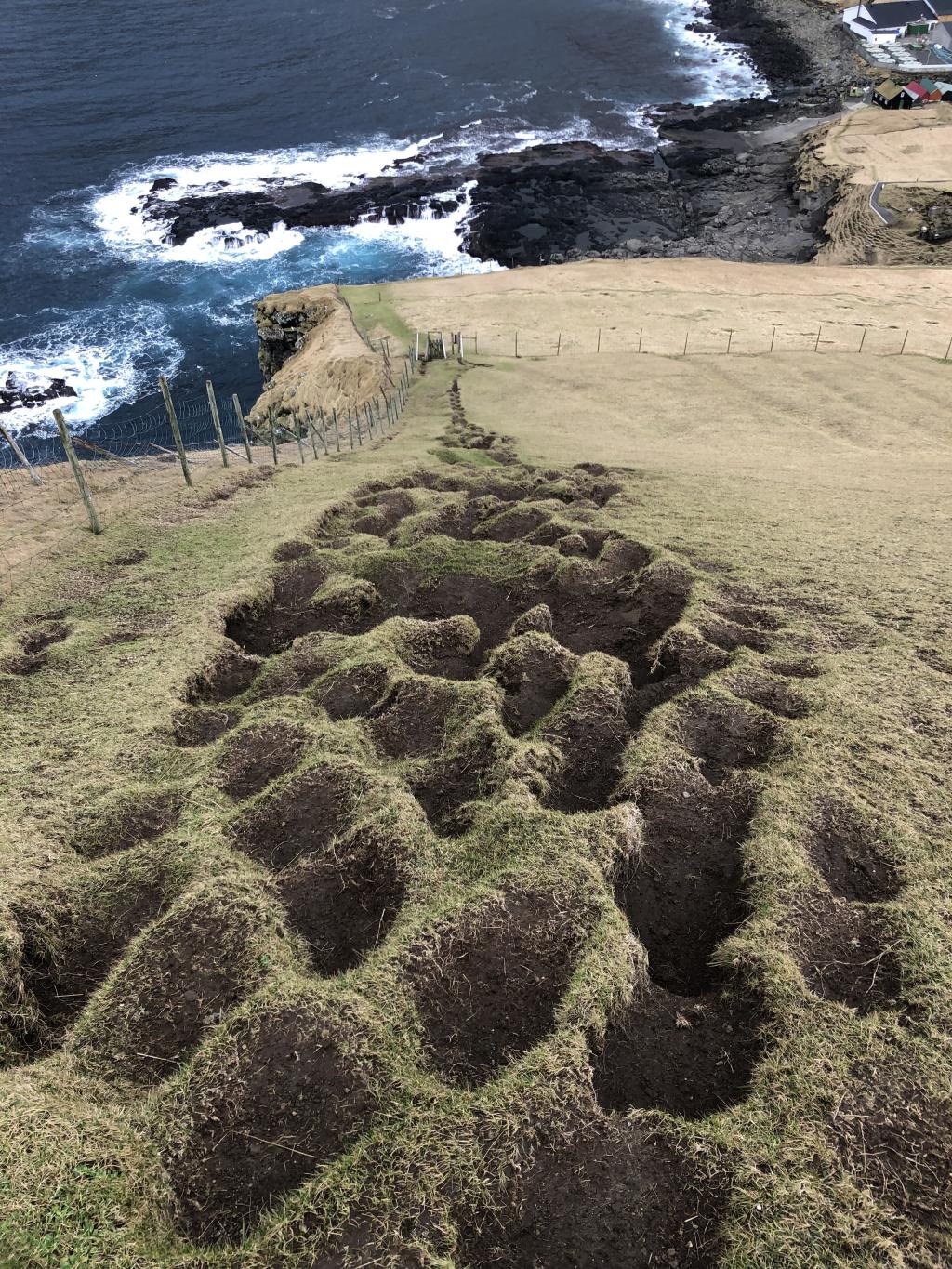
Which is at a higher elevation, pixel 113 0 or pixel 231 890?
pixel 113 0

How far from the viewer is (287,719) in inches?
420

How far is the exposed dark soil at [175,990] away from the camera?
6.66m

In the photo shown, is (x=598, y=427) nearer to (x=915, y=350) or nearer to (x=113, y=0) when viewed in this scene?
(x=915, y=350)

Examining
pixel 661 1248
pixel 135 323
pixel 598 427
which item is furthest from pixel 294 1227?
pixel 135 323

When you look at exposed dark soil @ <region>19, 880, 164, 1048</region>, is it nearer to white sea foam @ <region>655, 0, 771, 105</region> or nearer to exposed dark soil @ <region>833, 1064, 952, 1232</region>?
exposed dark soil @ <region>833, 1064, 952, 1232</region>

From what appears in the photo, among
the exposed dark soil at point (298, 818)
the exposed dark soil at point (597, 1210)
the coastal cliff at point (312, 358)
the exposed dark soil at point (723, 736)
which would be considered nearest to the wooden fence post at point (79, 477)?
the exposed dark soil at point (298, 818)

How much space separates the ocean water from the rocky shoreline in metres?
2.31

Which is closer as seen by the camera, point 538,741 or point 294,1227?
point 294,1227

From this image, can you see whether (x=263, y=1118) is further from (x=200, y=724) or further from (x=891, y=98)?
(x=891, y=98)

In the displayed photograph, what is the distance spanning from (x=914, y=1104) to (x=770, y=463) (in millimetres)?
20563

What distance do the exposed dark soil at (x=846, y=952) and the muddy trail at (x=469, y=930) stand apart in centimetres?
2

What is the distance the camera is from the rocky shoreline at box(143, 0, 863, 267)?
56.5 m

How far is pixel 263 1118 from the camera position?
6.06m

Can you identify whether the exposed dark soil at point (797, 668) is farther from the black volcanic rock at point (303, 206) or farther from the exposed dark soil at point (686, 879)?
the black volcanic rock at point (303, 206)
